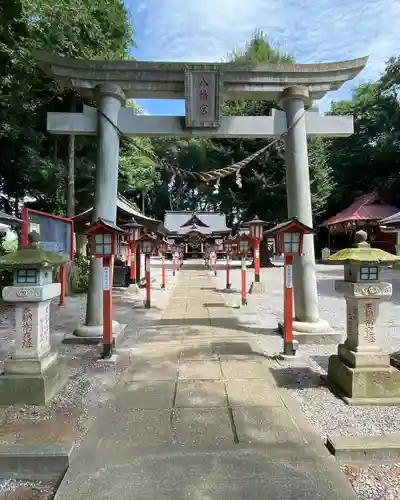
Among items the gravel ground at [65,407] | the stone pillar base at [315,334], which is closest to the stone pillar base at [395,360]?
the stone pillar base at [315,334]

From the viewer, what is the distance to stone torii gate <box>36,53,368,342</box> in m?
6.89

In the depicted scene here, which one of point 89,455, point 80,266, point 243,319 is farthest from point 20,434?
point 80,266

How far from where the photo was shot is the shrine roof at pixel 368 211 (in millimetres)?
25203

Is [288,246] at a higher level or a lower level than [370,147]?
lower

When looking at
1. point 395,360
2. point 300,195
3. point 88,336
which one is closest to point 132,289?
point 88,336

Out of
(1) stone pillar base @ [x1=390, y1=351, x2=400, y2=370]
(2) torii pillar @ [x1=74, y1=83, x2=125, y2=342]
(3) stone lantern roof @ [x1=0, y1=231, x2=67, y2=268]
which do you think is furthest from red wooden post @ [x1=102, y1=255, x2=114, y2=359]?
(1) stone pillar base @ [x1=390, y1=351, x2=400, y2=370]

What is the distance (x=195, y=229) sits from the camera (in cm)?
3712

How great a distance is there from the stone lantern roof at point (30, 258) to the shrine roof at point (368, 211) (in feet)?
79.3

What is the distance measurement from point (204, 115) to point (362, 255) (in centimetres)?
419

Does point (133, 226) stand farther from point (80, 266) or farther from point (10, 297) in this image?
point (10, 297)

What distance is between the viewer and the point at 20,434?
343 centimetres

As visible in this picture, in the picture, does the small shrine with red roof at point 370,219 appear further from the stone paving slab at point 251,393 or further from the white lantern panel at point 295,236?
the stone paving slab at point 251,393

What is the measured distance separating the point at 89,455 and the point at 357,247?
3457 mm

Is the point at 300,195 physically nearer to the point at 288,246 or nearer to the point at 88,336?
the point at 288,246
